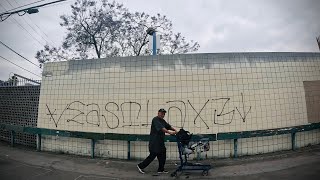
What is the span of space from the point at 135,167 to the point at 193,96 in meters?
2.69

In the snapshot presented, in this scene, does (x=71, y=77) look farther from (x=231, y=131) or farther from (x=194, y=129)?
(x=231, y=131)

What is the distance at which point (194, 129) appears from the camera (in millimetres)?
6836

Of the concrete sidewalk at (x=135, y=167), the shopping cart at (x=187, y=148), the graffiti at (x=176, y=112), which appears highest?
the graffiti at (x=176, y=112)

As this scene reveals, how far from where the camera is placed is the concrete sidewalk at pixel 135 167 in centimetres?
525

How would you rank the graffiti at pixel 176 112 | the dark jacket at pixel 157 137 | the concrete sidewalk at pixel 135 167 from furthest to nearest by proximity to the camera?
the graffiti at pixel 176 112
the dark jacket at pixel 157 137
the concrete sidewalk at pixel 135 167

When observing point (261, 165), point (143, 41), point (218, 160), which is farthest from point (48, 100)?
point (143, 41)

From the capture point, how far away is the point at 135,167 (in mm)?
6137

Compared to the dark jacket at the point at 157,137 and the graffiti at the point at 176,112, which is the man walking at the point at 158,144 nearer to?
the dark jacket at the point at 157,137

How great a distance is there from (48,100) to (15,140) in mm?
2825

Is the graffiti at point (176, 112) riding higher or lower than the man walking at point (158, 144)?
higher

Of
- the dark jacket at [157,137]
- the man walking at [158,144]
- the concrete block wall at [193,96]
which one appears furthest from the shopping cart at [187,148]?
the concrete block wall at [193,96]

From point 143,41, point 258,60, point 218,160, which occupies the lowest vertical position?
point 218,160

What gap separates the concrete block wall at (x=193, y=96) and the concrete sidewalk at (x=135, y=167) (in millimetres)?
525

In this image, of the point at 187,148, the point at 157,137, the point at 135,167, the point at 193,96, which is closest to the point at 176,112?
the point at 193,96
